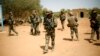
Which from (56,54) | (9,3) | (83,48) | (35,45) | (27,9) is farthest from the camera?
(27,9)

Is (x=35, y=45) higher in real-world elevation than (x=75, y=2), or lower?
lower

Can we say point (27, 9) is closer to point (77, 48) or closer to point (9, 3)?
point (9, 3)

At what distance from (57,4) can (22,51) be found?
5.98 feet

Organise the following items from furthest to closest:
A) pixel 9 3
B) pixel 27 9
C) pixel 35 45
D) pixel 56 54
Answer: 1. pixel 27 9
2. pixel 9 3
3. pixel 35 45
4. pixel 56 54

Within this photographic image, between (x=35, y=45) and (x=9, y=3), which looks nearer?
(x=35, y=45)

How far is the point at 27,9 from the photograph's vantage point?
1983 cm

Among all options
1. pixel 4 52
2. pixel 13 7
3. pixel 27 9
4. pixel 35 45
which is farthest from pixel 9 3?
pixel 4 52

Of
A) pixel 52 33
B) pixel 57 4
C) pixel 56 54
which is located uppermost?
pixel 57 4

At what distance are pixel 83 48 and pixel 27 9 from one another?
480 inches

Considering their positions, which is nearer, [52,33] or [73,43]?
[52,33]

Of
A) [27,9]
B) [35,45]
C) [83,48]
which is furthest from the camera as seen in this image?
[27,9]

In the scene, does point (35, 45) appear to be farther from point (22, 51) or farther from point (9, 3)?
point (9, 3)

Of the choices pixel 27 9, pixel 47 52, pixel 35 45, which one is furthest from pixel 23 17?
pixel 47 52

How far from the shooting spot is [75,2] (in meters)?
7.54
